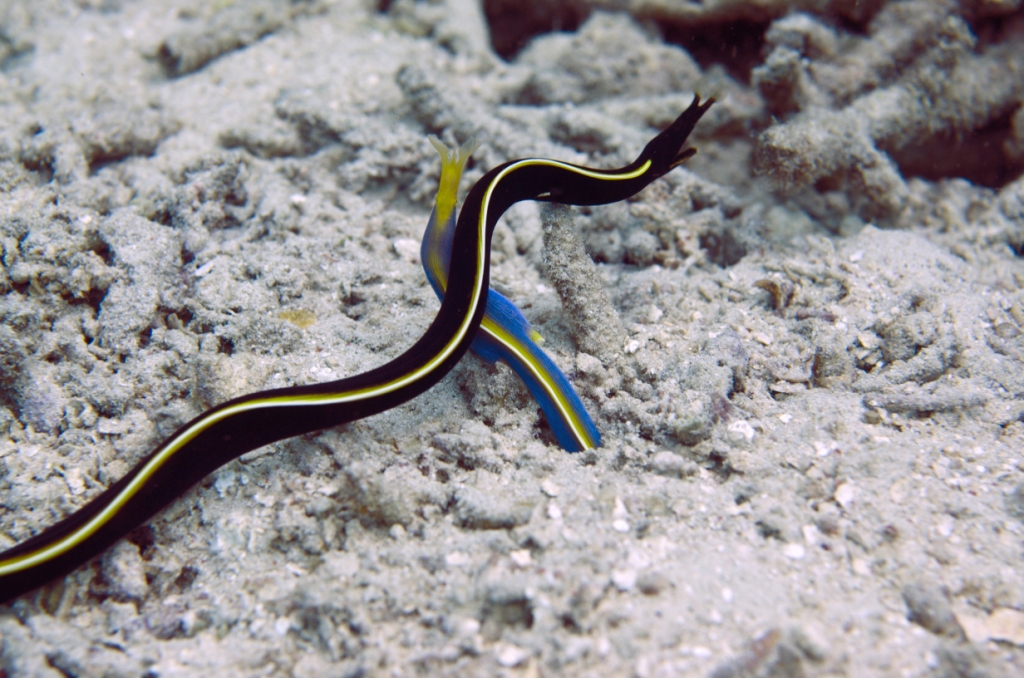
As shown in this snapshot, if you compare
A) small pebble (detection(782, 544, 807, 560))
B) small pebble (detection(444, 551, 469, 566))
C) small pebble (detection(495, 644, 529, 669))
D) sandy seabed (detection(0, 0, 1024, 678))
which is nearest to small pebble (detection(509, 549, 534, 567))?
sandy seabed (detection(0, 0, 1024, 678))

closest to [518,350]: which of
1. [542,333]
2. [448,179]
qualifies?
[542,333]

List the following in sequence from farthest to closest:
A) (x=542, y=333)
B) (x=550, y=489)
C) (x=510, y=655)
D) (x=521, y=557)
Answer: (x=542, y=333) < (x=550, y=489) < (x=521, y=557) < (x=510, y=655)

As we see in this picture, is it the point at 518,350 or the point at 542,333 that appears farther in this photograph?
the point at 542,333

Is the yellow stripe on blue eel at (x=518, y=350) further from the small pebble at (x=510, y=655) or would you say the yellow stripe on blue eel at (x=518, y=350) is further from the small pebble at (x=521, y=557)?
the small pebble at (x=510, y=655)

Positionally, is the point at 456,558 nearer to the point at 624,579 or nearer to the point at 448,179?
the point at 624,579

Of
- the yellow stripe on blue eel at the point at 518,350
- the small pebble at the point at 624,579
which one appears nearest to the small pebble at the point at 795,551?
the small pebble at the point at 624,579
